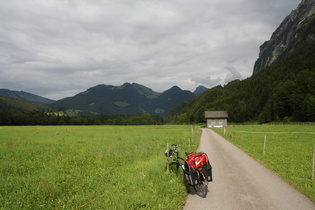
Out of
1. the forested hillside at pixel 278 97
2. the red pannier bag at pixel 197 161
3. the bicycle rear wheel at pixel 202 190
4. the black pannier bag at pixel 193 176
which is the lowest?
the bicycle rear wheel at pixel 202 190

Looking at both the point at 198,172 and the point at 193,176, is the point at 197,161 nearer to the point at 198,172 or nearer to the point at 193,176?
the point at 198,172

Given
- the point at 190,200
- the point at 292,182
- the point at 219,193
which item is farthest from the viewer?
the point at 292,182

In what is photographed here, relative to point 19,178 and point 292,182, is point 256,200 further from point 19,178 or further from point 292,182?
point 19,178

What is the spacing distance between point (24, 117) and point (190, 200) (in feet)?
510

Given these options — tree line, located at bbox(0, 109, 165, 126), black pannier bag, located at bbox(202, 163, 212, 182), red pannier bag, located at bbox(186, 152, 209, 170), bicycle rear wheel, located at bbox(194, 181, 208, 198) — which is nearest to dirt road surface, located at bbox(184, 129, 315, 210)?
bicycle rear wheel, located at bbox(194, 181, 208, 198)

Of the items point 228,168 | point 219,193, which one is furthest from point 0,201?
point 228,168

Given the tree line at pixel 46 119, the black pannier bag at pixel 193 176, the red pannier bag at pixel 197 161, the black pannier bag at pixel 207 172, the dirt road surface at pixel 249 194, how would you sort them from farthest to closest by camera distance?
the tree line at pixel 46 119 → the red pannier bag at pixel 197 161 → the black pannier bag at pixel 207 172 → the black pannier bag at pixel 193 176 → the dirt road surface at pixel 249 194

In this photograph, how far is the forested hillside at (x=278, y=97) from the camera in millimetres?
74125

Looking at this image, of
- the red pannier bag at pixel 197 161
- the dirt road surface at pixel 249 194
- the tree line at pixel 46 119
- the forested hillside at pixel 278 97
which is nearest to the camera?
the dirt road surface at pixel 249 194

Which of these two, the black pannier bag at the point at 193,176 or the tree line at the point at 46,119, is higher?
the black pannier bag at the point at 193,176

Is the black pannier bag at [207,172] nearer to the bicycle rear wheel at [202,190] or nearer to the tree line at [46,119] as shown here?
the bicycle rear wheel at [202,190]

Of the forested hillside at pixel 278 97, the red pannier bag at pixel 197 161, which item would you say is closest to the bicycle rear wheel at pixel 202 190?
the red pannier bag at pixel 197 161

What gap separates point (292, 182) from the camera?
9.03 m

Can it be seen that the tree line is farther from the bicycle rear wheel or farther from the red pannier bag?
the red pannier bag
